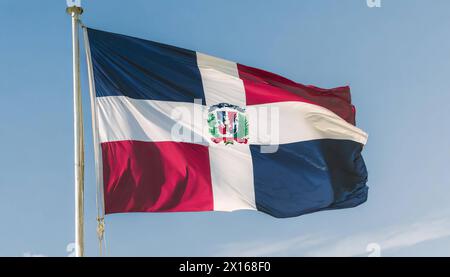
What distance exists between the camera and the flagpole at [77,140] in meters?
13.9

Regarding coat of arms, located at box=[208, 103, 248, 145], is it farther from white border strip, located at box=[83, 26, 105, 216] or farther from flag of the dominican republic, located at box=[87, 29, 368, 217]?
white border strip, located at box=[83, 26, 105, 216]

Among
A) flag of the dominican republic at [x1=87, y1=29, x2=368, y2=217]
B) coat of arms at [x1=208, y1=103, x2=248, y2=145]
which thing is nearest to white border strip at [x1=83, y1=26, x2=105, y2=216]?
flag of the dominican republic at [x1=87, y1=29, x2=368, y2=217]

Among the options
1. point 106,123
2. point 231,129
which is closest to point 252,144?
point 231,129

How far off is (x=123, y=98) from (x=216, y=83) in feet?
7.06

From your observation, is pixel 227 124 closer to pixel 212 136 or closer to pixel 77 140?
pixel 212 136

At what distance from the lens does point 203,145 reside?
16250 mm

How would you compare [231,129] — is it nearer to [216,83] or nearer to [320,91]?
[216,83]

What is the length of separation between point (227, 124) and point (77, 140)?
11.4 ft

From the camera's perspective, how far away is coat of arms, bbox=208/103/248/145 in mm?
16453

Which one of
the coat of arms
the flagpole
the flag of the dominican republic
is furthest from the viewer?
the coat of arms

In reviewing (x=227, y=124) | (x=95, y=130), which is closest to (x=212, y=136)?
(x=227, y=124)


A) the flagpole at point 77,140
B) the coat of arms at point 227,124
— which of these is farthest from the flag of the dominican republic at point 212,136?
the flagpole at point 77,140

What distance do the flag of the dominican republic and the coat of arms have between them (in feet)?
0.07

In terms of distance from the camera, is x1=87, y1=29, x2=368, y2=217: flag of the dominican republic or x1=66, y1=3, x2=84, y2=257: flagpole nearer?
x1=66, y1=3, x2=84, y2=257: flagpole
